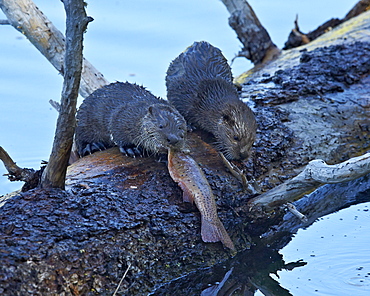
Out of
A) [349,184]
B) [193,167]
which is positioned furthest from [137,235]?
[349,184]

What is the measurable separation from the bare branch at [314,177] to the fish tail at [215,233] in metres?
0.41

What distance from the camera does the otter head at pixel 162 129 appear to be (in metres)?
3.57

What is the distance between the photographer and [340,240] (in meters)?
3.84

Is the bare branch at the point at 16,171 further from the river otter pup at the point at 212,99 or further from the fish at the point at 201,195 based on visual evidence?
the river otter pup at the point at 212,99

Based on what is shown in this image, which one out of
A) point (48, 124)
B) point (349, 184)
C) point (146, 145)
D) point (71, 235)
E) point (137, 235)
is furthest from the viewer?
point (48, 124)

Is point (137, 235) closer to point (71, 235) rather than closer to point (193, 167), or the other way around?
point (71, 235)

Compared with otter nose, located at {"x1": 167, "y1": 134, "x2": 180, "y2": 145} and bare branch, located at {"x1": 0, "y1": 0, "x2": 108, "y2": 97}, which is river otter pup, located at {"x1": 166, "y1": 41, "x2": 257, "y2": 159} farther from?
bare branch, located at {"x1": 0, "y1": 0, "x2": 108, "y2": 97}

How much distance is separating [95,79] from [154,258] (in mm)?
2939

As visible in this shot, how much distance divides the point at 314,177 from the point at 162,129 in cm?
102

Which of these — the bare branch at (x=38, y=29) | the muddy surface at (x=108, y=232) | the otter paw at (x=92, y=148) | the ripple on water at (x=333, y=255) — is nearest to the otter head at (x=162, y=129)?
the muddy surface at (x=108, y=232)

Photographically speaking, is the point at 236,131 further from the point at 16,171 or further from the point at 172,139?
the point at 16,171

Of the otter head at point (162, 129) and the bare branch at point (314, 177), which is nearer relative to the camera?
the bare branch at point (314, 177)

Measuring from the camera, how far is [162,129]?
3.64m

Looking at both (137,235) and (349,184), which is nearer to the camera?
(137,235)
